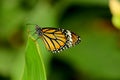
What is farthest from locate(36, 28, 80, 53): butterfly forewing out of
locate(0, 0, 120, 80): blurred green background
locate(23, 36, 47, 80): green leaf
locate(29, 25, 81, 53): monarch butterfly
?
locate(0, 0, 120, 80): blurred green background

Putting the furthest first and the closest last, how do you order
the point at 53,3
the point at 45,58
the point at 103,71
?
the point at 53,3 → the point at 103,71 → the point at 45,58

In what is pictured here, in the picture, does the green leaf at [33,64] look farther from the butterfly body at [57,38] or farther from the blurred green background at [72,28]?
the blurred green background at [72,28]

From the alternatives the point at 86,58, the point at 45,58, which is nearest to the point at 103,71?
the point at 86,58

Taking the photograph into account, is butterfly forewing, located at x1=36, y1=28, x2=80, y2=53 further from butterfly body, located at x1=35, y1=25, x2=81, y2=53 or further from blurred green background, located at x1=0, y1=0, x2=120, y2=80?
blurred green background, located at x1=0, y1=0, x2=120, y2=80

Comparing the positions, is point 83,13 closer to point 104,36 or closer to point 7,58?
point 104,36

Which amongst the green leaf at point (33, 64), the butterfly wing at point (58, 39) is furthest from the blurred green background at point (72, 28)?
the green leaf at point (33, 64)

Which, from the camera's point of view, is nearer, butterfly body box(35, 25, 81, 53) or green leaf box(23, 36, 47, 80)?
green leaf box(23, 36, 47, 80)
